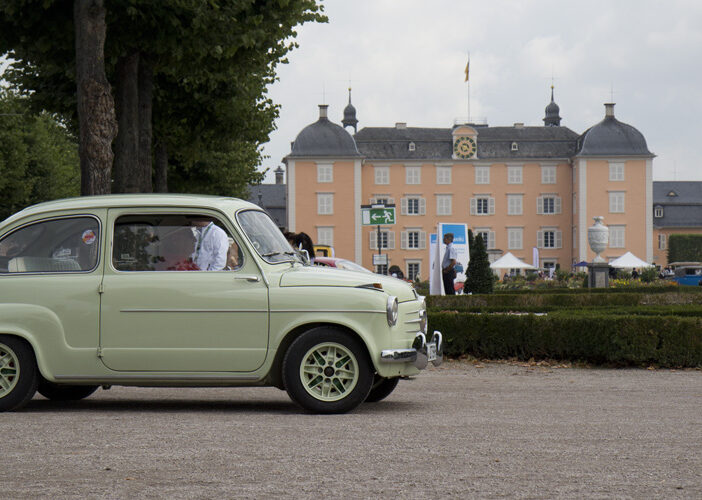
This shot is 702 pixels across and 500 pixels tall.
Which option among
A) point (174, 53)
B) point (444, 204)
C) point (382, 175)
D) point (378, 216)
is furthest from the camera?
point (444, 204)

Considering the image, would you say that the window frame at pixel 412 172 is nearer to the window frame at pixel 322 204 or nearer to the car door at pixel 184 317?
the window frame at pixel 322 204

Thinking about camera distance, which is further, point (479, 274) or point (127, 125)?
point (479, 274)

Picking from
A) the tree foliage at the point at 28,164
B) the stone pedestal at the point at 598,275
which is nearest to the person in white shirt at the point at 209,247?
the stone pedestal at the point at 598,275

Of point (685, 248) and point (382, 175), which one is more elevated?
point (382, 175)

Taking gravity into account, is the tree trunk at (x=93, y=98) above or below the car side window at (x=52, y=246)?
above

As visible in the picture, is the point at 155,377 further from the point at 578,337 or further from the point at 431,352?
the point at 578,337

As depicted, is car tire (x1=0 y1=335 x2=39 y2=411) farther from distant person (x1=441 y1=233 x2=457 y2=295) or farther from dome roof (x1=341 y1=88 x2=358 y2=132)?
dome roof (x1=341 y1=88 x2=358 y2=132)

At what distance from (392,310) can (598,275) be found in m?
27.8

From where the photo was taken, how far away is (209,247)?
29.2 ft

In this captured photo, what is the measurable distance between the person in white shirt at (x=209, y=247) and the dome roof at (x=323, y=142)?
3427 inches

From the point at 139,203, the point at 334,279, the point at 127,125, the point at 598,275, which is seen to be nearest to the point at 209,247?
the point at 139,203

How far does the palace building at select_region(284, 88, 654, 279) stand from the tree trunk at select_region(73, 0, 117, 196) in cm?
7928

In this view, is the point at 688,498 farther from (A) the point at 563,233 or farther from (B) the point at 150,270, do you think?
(A) the point at 563,233

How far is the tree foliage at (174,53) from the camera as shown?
57.2 ft
